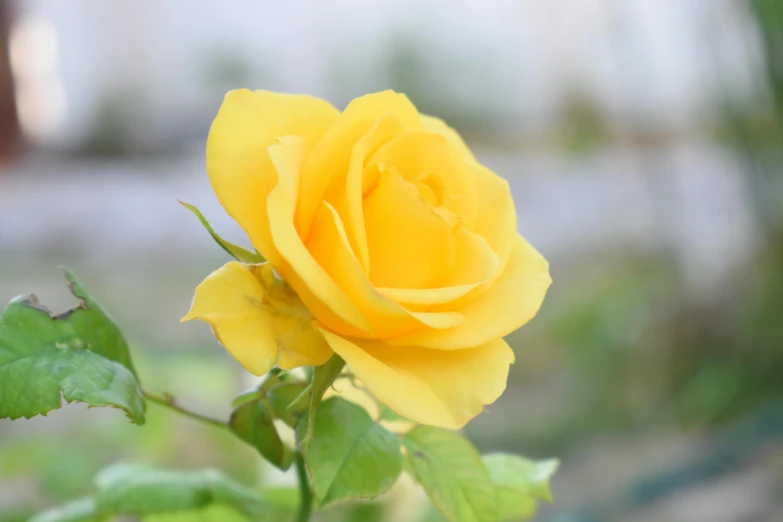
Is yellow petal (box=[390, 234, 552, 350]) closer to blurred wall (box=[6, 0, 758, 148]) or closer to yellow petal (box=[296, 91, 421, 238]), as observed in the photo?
yellow petal (box=[296, 91, 421, 238])

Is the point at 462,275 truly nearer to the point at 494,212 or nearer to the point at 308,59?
the point at 494,212

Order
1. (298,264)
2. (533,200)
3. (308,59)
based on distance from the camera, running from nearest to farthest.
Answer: (298,264) < (533,200) < (308,59)

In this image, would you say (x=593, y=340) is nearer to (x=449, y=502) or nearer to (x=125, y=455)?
(x=125, y=455)

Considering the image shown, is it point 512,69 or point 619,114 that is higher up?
point 512,69

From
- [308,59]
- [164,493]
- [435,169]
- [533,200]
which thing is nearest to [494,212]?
[435,169]

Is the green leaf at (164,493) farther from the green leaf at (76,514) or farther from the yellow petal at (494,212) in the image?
the yellow petal at (494,212)

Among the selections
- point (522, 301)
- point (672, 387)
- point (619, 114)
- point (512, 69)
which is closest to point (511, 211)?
point (522, 301)
